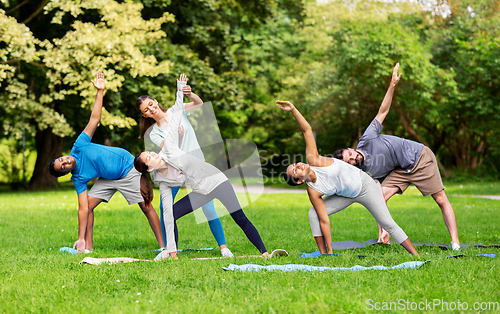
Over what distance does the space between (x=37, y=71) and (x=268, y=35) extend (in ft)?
42.5

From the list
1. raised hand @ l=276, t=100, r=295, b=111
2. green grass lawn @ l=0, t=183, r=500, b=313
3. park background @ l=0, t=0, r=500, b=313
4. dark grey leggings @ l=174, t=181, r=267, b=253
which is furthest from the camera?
dark grey leggings @ l=174, t=181, r=267, b=253

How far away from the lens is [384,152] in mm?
6234

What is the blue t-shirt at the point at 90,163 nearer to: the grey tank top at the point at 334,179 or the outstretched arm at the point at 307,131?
the outstretched arm at the point at 307,131

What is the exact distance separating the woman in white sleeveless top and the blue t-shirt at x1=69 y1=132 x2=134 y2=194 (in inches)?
105

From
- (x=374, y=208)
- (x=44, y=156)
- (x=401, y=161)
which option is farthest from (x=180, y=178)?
(x=44, y=156)

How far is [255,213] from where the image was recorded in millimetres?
11023

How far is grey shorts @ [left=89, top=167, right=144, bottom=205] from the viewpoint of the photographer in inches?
260

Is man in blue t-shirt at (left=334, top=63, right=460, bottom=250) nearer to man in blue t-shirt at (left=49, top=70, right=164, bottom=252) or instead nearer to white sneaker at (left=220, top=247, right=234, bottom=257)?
white sneaker at (left=220, top=247, right=234, bottom=257)

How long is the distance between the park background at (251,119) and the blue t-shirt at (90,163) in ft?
3.52

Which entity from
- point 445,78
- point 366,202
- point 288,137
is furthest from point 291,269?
point 288,137

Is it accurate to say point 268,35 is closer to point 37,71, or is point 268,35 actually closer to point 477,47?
point 477,47

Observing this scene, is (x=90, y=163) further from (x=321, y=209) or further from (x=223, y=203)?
(x=321, y=209)

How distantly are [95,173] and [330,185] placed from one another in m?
3.37

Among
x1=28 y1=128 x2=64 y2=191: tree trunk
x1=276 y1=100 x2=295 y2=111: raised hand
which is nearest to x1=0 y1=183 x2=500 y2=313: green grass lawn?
x1=276 y1=100 x2=295 y2=111: raised hand
